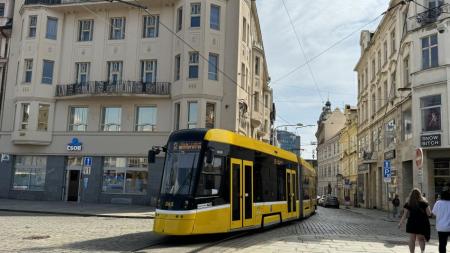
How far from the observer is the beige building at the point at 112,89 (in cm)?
2981

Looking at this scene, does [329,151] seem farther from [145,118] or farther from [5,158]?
[5,158]

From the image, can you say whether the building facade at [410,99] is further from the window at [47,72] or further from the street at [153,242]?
the window at [47,72]

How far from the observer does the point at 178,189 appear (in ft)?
41.8

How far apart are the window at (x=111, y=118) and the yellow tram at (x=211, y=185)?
1722 cm

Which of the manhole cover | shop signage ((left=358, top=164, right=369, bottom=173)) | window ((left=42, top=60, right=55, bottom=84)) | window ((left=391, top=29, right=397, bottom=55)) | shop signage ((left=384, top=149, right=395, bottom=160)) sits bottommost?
the manhole cover

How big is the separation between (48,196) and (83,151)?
157 inches

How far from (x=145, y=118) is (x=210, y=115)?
473cm

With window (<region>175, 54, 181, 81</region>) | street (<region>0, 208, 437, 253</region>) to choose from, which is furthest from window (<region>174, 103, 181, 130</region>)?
street (<region>0, 208, 437, 253</region>)

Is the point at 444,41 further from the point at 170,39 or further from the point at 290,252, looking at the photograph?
the point at 290,252

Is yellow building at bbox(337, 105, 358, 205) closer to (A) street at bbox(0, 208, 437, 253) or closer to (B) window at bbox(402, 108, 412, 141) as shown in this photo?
(B) window at bbox(402, 108, 412, 141)

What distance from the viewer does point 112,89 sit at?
31.0 m

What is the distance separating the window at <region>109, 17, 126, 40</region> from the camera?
Result: 32.5 m

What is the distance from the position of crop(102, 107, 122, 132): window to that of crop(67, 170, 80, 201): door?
380 centimetres

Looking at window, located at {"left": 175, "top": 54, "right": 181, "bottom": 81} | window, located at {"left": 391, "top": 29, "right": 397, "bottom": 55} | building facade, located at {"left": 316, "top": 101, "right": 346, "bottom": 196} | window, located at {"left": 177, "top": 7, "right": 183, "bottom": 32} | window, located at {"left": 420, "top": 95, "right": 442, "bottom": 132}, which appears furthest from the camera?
building facade, located at {"left": 316, "top": 101, "right": 346, "bottom": 196}
